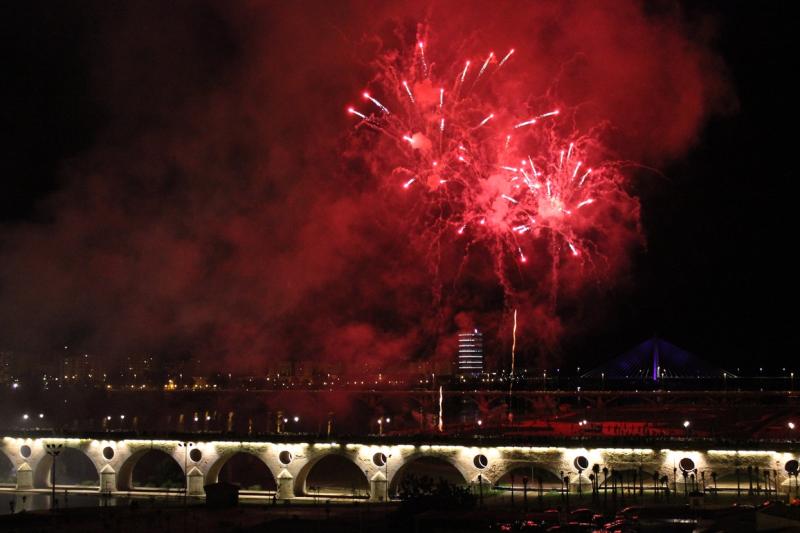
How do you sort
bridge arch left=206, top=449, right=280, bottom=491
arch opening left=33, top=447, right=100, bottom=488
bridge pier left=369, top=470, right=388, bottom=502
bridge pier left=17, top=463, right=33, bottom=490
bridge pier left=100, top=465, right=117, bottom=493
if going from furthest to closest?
arch opening left=33, top=447, right=100, bottom=488, bridge pier left=17, top=463, right=33, bottom=490, bridge pier left=100, top=465, right=117, bottom=493, bridge arch left=206, top=449, right=280, bottom=491, bridge pier left=369, top=470, right=388, bottom=502

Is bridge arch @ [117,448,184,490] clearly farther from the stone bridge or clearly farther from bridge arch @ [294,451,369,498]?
bridge arch @ [294,451,369,498]

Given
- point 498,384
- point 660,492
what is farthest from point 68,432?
point 498,384

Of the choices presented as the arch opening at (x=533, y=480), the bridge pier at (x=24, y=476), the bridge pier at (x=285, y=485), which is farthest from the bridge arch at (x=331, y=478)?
the bridge pier at (x=24, y=476)

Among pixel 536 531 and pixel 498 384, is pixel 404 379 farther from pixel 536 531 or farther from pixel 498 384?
pixel 536 531

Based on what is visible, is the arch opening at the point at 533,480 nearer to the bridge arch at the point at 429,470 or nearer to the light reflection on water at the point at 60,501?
the bridge arch at the point at 429,470

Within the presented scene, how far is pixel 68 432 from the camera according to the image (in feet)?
134

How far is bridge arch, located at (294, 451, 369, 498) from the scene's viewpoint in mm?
36469

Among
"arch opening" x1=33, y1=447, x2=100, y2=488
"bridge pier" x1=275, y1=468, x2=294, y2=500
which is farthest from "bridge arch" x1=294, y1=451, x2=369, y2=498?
"arch opening" x1=33, y1=447, x2=100, y2=488

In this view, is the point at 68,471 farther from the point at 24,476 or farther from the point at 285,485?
the point at 285,485

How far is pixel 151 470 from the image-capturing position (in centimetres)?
5256

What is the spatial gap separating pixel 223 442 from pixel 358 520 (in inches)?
505

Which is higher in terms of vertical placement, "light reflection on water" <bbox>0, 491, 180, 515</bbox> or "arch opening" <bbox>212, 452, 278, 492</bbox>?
"light reflection on water" <bbox>0, 491, 180, 515</bbox>

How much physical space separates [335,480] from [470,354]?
150 ft

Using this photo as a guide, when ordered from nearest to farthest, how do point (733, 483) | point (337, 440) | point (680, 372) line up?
point (733, 483) → point (337, 440) → point (680, 372)
